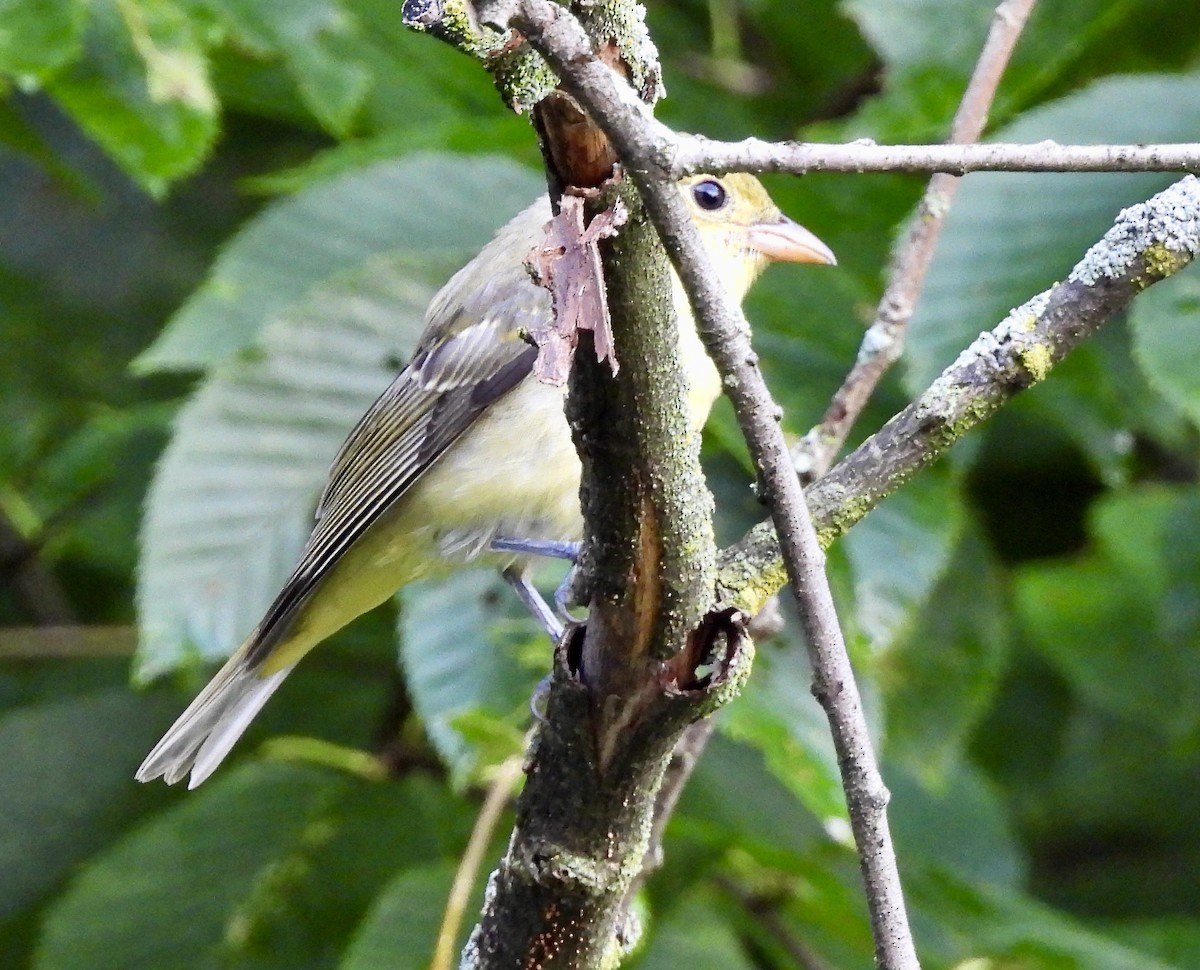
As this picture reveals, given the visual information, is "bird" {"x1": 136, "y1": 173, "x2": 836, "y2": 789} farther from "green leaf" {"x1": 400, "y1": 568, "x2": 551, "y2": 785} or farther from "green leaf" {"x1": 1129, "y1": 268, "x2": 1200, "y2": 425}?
"green leaf" {"x1": 1129, "y1": 268, "x2": 1200, "y2": 425}

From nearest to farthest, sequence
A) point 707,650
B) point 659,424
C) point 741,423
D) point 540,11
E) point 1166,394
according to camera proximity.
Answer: point 540,11 → point 741,423 → point 659,424 → point 707,650 → point 1166,394

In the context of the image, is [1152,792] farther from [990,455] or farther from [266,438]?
[266,438]

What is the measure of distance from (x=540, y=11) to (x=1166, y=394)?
2241mm

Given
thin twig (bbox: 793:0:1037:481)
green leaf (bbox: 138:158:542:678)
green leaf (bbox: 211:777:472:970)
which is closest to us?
thin twig (bbox: 793:0:1037:481)

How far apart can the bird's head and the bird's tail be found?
56.0 inches

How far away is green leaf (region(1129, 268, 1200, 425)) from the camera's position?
3117 mm

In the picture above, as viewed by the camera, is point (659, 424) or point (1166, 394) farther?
point (1166, 394)

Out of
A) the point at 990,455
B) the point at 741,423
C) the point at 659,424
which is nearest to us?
the point at 741,423

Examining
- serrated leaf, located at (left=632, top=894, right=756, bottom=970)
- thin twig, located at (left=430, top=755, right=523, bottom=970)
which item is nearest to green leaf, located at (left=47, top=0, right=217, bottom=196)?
thin twig, located at (left=430, top=755, right=523, bottom=970)

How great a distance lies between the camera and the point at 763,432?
1446mm

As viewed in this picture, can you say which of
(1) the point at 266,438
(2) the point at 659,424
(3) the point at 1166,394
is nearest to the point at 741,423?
(2) the point at 659,424

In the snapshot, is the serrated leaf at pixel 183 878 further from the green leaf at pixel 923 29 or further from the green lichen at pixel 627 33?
the green lichen at pixel 627 33

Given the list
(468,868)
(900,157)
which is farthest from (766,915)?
Answer: (900,157)

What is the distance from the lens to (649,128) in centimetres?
130
